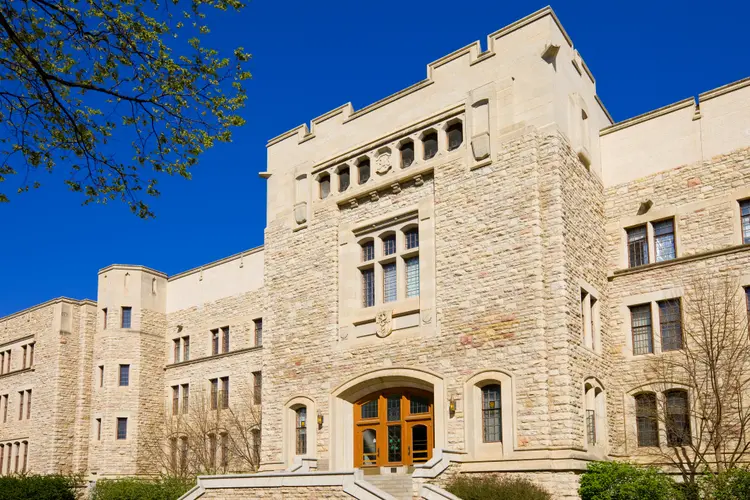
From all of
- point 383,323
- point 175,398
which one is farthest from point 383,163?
point 175,398

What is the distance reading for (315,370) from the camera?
26.2 meters

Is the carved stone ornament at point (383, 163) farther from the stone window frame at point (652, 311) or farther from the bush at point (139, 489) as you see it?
the bush at point (139, 489)

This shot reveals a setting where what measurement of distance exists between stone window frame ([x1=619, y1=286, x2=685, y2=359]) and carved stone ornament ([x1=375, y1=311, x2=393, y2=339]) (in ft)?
20.6

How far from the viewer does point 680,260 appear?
2269 centimetres

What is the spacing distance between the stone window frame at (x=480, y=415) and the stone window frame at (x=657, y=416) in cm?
351

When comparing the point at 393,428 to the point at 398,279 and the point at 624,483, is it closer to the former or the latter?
the point at 398,279

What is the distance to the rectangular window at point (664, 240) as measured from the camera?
23406 mm

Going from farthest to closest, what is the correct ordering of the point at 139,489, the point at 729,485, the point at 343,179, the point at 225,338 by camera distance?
the point at 225,338, the point at 139,489, the point at 343,179, the point at 729,485

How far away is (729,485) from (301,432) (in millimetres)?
12594

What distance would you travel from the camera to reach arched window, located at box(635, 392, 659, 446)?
22.3 meters

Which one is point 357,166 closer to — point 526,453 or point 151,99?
point 526,453

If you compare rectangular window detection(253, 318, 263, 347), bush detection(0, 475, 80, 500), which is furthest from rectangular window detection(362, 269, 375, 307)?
bush detection(0, 475, 80, 500)

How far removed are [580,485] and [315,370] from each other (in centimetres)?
908

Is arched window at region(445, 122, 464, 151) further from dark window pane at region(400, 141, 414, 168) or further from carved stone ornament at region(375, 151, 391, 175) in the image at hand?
carved stone ornament at region(375, 151, 391, 175)
